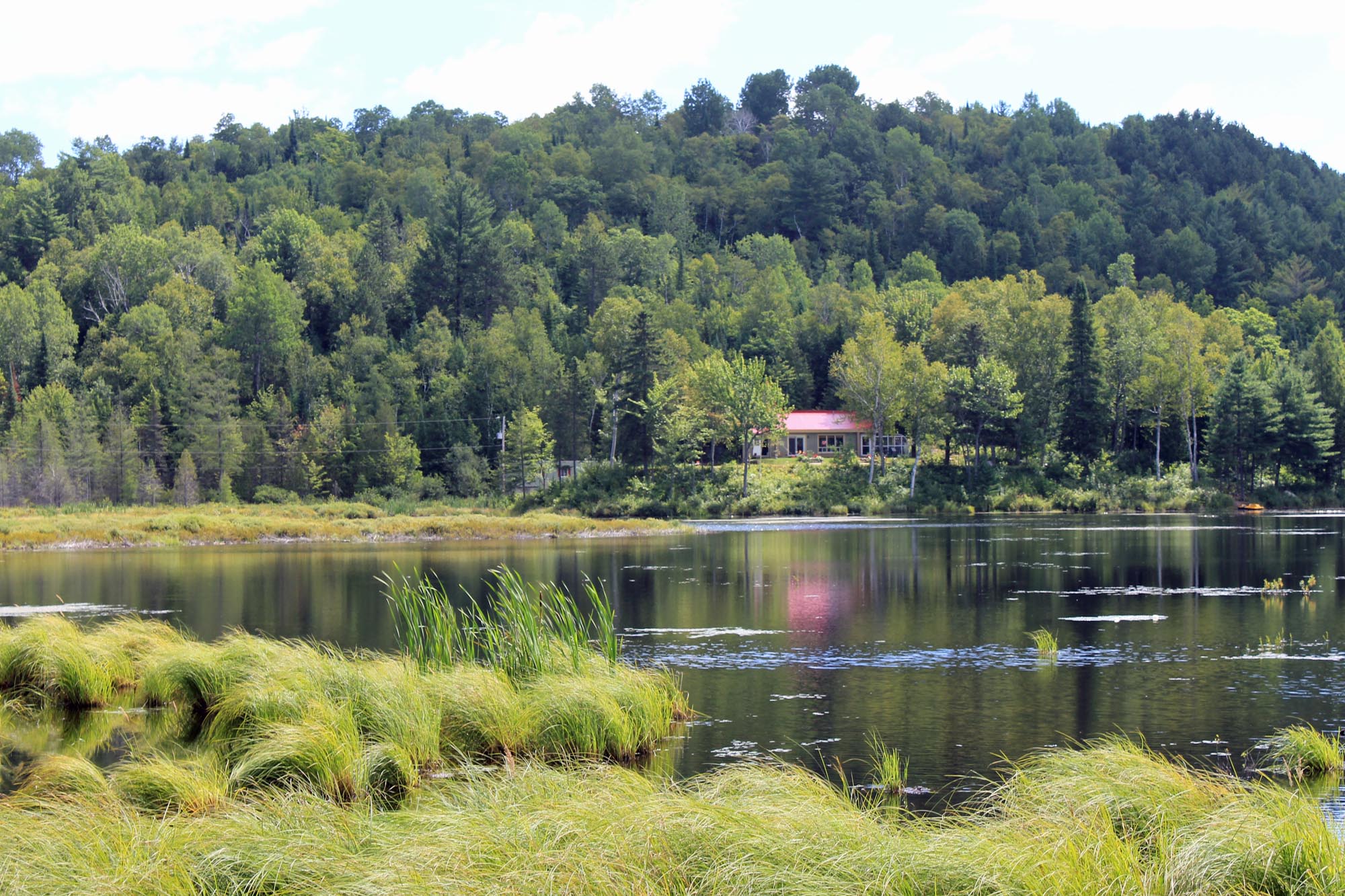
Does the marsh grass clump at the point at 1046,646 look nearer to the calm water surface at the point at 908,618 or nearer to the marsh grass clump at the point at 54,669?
the calm water surface at the point at 908,618

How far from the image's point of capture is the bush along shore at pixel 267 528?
66312 millimetres

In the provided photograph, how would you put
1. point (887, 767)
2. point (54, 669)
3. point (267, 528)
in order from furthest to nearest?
1. point (267, 528)
2. point (54, 669)
3. point (887, 767)

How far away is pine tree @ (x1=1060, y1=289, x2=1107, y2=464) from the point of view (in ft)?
298

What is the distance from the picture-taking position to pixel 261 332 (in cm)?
11581

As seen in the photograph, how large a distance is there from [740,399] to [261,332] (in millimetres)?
48799

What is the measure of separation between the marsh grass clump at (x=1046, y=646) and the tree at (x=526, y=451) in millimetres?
67372

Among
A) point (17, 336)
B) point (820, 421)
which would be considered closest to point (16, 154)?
point (17, 336)

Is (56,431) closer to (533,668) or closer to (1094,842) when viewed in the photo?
(533,668)

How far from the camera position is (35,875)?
9047 mm

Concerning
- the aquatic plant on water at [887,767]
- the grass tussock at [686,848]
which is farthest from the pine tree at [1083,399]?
the grass tussock at [686,848]

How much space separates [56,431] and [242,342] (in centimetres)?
2512

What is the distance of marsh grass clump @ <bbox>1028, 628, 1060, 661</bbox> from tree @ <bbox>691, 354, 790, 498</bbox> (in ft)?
204

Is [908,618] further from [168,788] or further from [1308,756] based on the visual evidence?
[168,788]

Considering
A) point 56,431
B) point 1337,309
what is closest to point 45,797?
point 56,431
